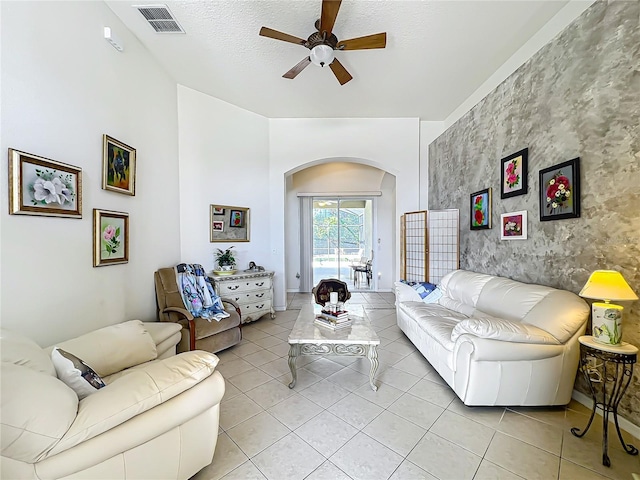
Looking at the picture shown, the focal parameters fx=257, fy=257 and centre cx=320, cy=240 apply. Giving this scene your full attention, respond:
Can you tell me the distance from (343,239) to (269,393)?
470cm

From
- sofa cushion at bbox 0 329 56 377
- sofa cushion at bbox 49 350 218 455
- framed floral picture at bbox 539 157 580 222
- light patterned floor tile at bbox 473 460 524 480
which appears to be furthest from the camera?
framed floral picture at bbox 539 157 580 222

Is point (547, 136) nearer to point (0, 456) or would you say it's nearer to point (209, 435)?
point (209, 435)

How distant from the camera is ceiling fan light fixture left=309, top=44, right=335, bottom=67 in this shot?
7.96 feet

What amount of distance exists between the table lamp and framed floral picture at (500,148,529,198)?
4.39 ft

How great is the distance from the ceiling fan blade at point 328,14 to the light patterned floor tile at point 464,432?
3.24 metres

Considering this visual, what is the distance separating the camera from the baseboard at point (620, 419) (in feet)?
5.66

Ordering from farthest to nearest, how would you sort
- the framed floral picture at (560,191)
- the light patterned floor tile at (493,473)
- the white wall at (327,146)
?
1. the white wall at (327,146)
2. the framed floral picture at (560,191)
3. the light patterned floor tile at (493,473)

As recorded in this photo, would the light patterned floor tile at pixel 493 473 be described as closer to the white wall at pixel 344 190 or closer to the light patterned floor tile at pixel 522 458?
the light patterned floor tile at pixel 522 458

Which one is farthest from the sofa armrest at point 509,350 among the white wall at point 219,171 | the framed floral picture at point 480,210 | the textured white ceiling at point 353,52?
the white wall at point 219,171

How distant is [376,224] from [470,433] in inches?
198

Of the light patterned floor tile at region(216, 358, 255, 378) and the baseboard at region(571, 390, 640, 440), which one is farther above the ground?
the baseboard at region(571, 390, 640, 440)

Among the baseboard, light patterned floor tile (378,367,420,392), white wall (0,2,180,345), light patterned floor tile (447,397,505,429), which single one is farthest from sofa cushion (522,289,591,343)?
white wall (0,2,180,345)

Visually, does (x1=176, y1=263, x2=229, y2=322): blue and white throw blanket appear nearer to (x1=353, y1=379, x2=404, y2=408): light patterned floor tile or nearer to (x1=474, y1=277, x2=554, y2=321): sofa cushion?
(x1=353, y1=379, x2=404, y2=408): light patterned floor tile

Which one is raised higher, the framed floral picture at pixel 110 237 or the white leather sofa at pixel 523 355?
the framed floral picture at pixel 110 237
